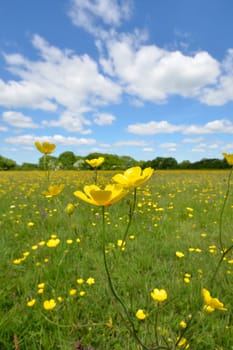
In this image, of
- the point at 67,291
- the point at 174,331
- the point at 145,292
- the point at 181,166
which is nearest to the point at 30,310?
the point at 67,291

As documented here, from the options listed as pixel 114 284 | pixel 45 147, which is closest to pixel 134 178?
pixel 45 147

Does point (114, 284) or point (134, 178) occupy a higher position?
point (134, 178)

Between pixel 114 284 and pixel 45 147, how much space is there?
123cm

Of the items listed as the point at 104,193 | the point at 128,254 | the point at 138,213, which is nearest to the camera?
the point at 104,193

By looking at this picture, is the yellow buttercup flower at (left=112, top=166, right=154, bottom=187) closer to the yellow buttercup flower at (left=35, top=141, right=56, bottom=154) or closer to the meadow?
the meadow

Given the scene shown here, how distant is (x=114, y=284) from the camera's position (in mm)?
1798

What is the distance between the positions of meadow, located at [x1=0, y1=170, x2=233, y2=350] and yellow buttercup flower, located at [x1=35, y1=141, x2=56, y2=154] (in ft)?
1.20

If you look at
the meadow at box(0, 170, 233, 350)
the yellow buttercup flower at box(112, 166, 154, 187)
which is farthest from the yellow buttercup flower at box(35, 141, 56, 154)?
the yellow buttercup flower at box(112, 166, 154, 187)

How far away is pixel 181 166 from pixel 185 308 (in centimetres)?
2660

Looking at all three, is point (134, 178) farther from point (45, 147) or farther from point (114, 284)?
point (114, 284)

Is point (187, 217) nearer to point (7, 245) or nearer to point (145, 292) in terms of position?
point (145, 292)

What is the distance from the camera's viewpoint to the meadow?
1.31 meters

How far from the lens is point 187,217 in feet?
11.7

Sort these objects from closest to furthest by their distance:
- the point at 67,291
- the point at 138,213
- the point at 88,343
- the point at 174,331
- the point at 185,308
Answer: the point at 88,343
the point at 174,331
the point at 185,308
the point at 67,291
the point at 138,213
